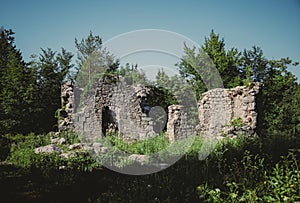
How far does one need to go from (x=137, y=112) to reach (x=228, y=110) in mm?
4262

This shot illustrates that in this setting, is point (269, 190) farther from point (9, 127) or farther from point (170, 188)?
point (9, 127)

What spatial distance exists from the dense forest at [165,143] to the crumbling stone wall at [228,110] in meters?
0.75

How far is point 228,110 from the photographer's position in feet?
41.5

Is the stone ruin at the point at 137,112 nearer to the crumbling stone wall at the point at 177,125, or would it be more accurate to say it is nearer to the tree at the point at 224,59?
the crumbling stone wall at the point at 177,125

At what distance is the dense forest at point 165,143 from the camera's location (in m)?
4.16

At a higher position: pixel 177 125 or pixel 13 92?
pixel 13 92

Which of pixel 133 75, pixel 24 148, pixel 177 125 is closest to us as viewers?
pixel 24 148

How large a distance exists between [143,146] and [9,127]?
493 cm

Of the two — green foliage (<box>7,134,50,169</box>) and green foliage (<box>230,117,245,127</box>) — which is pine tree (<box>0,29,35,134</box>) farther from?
green foliage (<box>230,117,245,127</box>)

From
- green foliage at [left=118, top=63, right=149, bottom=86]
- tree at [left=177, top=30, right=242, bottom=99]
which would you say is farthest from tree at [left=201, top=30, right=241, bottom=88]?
green foliage at [left=118, top=63, right=149, bottom=86]

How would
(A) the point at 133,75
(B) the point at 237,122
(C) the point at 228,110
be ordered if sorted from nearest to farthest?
(B) the point at 237,122, (C) the point at 228,110, (A) the point at 133,75

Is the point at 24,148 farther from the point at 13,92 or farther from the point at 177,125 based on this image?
the point at 177,125

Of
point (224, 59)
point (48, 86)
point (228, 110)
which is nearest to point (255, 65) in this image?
point (224, 59)

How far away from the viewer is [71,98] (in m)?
11.5
